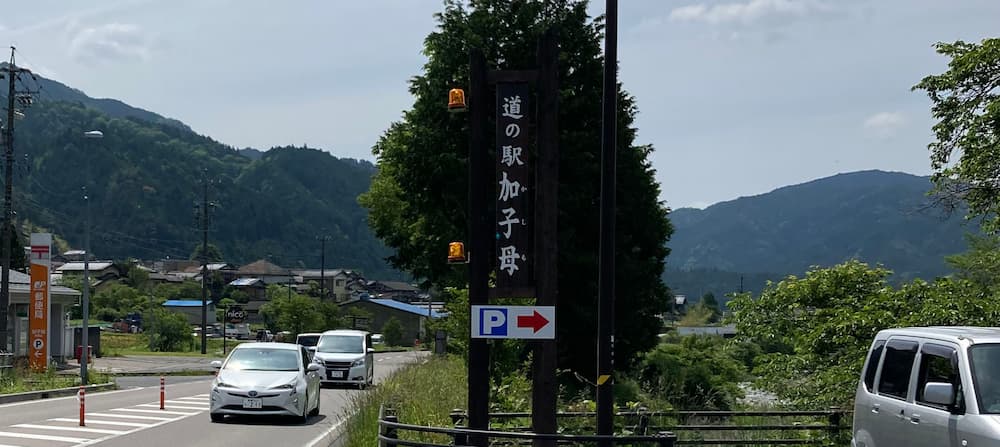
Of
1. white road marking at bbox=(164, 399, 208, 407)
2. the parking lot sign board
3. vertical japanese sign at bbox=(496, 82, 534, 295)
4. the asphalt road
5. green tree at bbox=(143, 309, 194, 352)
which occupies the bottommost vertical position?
green tree at bbox=(143, 309, 194, 352)

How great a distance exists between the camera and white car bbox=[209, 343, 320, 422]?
19.6m

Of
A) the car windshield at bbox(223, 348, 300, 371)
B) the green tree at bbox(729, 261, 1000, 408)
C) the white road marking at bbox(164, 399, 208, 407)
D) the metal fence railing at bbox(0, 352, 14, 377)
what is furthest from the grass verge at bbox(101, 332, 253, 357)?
the green tree at bbox(729, 261, 1000, 408)

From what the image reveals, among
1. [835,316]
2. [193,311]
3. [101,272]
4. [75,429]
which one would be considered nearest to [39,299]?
[75,429]

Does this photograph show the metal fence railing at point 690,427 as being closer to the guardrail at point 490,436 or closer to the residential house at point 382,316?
the guardrail at point 490,436

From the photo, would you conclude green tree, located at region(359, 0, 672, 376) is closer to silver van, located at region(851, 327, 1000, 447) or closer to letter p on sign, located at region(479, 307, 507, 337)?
letter p on sign, located at region(479, 307, 507, 337)

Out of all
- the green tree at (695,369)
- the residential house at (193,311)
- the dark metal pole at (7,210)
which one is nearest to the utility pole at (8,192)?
the dark metal pole at (7,210)

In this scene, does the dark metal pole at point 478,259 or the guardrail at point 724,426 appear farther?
the guardrail at point 724,426

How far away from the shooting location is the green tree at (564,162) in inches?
1281

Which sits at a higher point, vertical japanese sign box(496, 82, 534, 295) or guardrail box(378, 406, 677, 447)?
vertical japanese sign box(496, 82, 534, 295)

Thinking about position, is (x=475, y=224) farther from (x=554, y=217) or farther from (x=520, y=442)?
(x=520, y=442)

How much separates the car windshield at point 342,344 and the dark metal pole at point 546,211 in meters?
23.2

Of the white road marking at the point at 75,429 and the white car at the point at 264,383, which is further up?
the white car at the point at 264,383

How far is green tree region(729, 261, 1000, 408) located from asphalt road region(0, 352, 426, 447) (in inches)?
332

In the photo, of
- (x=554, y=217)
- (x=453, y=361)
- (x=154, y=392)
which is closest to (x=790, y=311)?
(x=453, y=361)
